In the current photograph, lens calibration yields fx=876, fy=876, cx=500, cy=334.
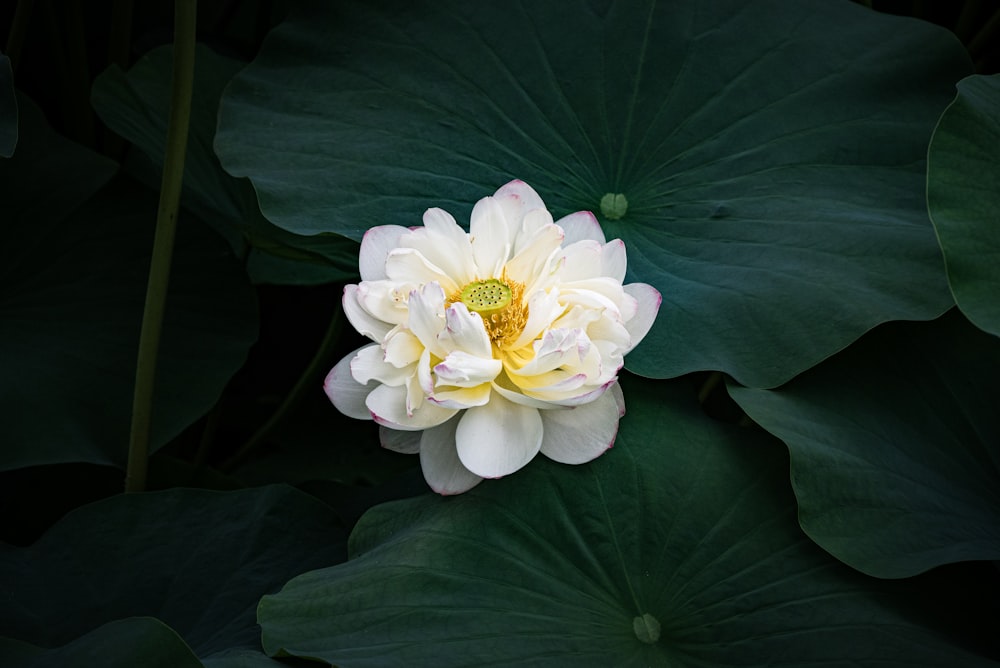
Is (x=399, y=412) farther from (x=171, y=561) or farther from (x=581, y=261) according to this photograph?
(x=171, y=561)

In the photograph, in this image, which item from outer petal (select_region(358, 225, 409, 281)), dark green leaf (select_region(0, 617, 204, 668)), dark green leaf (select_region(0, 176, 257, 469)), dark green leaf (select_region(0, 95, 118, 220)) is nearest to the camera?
dark green leaf (select_region(0, 617, 204, 668))

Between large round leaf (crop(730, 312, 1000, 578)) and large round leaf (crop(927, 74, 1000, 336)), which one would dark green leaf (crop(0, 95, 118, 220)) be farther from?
large round leaf (crop(927, 74, 1000, 336))

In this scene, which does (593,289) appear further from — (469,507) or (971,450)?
(971,450)

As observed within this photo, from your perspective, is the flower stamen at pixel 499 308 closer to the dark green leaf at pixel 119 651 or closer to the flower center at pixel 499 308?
the flower center at pixel 499 308

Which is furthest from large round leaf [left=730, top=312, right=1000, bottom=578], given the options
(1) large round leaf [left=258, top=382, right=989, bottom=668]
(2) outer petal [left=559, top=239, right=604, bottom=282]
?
(2) outer petal [left=559, top=239, right=604, bottom=282]

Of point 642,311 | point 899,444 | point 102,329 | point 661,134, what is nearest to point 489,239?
point 642,311

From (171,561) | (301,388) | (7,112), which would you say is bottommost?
(301,388)

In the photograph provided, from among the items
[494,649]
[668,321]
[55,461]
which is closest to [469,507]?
[494,649]
